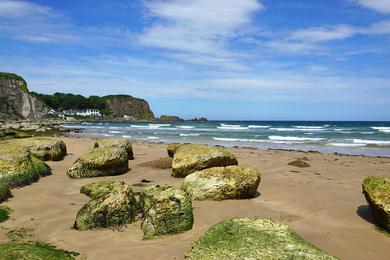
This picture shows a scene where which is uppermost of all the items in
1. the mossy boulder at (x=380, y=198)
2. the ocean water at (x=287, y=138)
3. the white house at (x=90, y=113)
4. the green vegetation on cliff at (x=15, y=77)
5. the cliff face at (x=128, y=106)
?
the green vegetation on cliff at (x=15, y=77)

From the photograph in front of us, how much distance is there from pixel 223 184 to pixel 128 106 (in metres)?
168

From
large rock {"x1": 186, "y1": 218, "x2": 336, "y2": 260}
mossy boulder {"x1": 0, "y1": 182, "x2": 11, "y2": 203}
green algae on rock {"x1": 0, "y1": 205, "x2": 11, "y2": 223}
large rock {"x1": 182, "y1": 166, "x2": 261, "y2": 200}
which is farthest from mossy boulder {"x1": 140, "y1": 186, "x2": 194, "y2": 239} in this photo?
mossy boulder {"x1": 0, "y1": 182, "x2": 11, "y2": 203}

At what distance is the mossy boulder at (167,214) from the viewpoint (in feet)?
19.7

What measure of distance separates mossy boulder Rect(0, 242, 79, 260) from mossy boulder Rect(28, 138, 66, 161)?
9.84 m

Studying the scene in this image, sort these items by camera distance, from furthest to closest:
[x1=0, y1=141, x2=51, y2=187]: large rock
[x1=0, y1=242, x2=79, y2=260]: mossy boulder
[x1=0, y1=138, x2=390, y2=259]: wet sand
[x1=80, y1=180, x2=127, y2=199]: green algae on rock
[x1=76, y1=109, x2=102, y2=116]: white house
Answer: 1. [x1=76, y1=109, x2=102, y2=116]: white house
2. [x1=0, y1=141, x2=51, y2=187]: large rock
3. [x1=80, y1=180, x2=127, y2=199]: green algae on rock
4. [x1=0, y1=138, x2=390, y2=259]: wet sand
5. [x1=0, y1=242, x2=79, y2=260]: mossy boulder

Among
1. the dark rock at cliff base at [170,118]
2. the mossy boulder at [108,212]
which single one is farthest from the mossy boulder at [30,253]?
the dark rock at cliff base at [170,118]

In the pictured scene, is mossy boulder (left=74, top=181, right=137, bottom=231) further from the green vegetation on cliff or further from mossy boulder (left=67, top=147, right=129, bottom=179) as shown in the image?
the green vegetation on cliff

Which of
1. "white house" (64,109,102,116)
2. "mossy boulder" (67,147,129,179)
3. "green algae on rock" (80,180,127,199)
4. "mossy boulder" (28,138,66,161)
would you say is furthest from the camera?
"white house" (64,109,102,116)

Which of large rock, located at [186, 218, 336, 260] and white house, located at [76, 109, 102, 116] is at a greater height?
white house, located at [76, 109, 102, 116]

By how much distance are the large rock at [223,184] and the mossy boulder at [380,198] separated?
238 centimetres

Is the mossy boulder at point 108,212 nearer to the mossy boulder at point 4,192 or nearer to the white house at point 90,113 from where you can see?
the mossy boulder at point 4,192

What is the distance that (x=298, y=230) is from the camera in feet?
20.3

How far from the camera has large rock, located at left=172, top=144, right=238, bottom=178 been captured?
34.2 ft

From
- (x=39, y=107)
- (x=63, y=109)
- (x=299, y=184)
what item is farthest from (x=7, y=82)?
(x=299, y=184)
